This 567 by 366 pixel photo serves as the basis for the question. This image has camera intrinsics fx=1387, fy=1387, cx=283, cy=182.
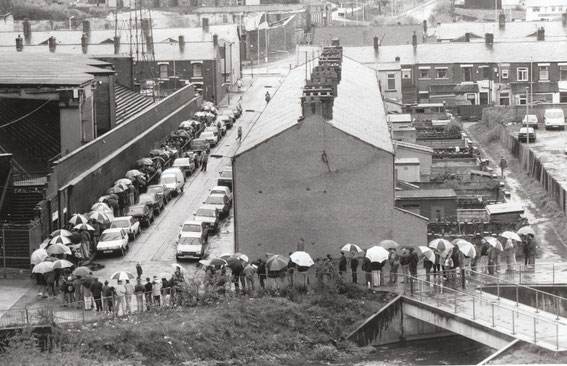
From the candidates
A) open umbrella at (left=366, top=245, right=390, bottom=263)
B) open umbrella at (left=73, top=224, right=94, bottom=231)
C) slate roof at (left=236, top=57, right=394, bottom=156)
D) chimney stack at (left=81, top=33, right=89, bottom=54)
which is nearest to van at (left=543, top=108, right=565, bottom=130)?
slate roof at (left=236, top=57, right=394, bottom=156)

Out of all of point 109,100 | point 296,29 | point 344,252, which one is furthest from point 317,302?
point 296,29

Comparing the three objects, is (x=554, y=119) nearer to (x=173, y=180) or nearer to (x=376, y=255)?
(x=173, y=180)

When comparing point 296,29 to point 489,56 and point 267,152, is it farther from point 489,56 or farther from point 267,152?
point 267,152

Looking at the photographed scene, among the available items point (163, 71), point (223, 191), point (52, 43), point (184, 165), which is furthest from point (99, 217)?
point (52, 43)

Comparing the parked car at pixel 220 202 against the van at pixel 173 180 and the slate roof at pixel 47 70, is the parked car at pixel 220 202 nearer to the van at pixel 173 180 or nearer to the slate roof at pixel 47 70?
the van at pixel 173 180

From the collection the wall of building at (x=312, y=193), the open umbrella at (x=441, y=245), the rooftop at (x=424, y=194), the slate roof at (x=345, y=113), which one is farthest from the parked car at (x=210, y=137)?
the open umbrella at (x=441, y=245)

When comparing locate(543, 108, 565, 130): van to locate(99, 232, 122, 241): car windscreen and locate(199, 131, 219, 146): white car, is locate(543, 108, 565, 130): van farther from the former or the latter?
locate(99, 232, 122, 241): car windscreen

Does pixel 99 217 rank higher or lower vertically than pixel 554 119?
lower
